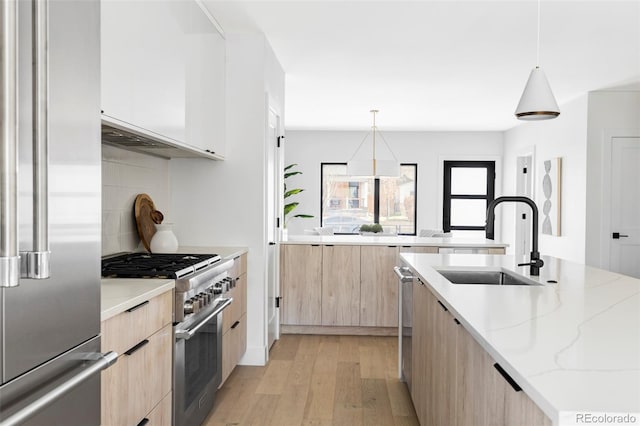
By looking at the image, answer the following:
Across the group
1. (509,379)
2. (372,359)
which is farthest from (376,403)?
(509,379)

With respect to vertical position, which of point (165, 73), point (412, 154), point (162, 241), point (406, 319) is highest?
point (412, 154)

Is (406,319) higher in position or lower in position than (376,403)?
higher

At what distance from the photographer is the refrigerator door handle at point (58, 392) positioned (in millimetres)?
922

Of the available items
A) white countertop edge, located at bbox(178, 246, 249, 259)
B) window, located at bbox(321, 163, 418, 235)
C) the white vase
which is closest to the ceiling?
the white vase

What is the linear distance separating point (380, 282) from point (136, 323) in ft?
10.4

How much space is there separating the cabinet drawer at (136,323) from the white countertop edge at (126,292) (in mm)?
27

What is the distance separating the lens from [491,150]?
912 centimetres

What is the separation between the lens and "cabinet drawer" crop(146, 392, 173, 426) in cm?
205

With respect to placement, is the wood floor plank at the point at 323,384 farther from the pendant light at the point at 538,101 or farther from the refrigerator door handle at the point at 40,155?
the refrigerator door handle at the point at 40,155

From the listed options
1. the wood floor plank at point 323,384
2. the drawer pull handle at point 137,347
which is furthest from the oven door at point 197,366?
the wood floor plank at point 323,384

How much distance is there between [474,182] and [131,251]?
721cm

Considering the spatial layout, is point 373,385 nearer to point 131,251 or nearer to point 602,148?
point 131,251

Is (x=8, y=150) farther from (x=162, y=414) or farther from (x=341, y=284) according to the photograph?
(x=341, y=284)

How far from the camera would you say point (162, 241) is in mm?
3150
